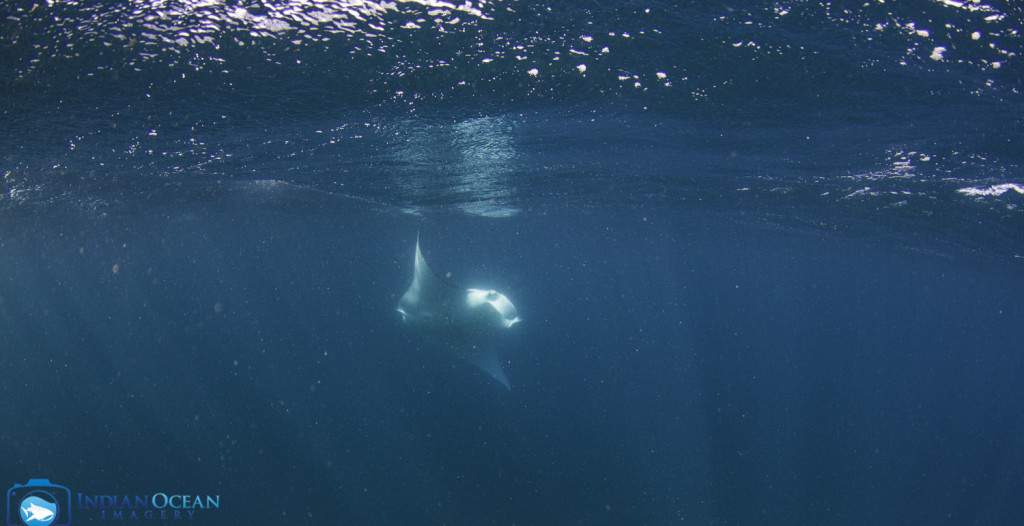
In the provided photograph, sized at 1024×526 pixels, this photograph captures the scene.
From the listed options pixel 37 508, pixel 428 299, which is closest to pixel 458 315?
pixel 428 299

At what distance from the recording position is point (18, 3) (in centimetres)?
520

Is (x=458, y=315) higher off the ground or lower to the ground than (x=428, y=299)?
lower

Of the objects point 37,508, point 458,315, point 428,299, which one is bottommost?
point 37,508

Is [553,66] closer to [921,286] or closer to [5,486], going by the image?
[5,486]

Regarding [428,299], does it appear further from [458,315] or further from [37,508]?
[37,508]

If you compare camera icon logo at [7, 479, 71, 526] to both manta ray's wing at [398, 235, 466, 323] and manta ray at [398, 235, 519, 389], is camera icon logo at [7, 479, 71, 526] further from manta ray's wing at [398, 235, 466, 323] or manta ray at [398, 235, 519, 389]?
manta ray at [398, 235, 519, 389]

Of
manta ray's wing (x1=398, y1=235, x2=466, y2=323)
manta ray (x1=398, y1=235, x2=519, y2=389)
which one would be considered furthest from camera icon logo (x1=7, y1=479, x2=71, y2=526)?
manta ray (x1=398, y1=235, x2=519, y2=389)

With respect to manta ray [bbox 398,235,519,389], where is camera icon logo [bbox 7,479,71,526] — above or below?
below

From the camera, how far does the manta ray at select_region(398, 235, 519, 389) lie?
35.3 feet

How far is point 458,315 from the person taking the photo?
1178 centimetres

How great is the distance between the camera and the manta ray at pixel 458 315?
35.3 ft

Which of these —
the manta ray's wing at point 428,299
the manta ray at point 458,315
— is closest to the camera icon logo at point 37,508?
the manta ray's wing at point 428,299

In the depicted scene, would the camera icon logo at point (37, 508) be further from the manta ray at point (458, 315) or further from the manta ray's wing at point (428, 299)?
the manta ray at point (458, 315)

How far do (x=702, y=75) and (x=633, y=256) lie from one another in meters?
41.5
